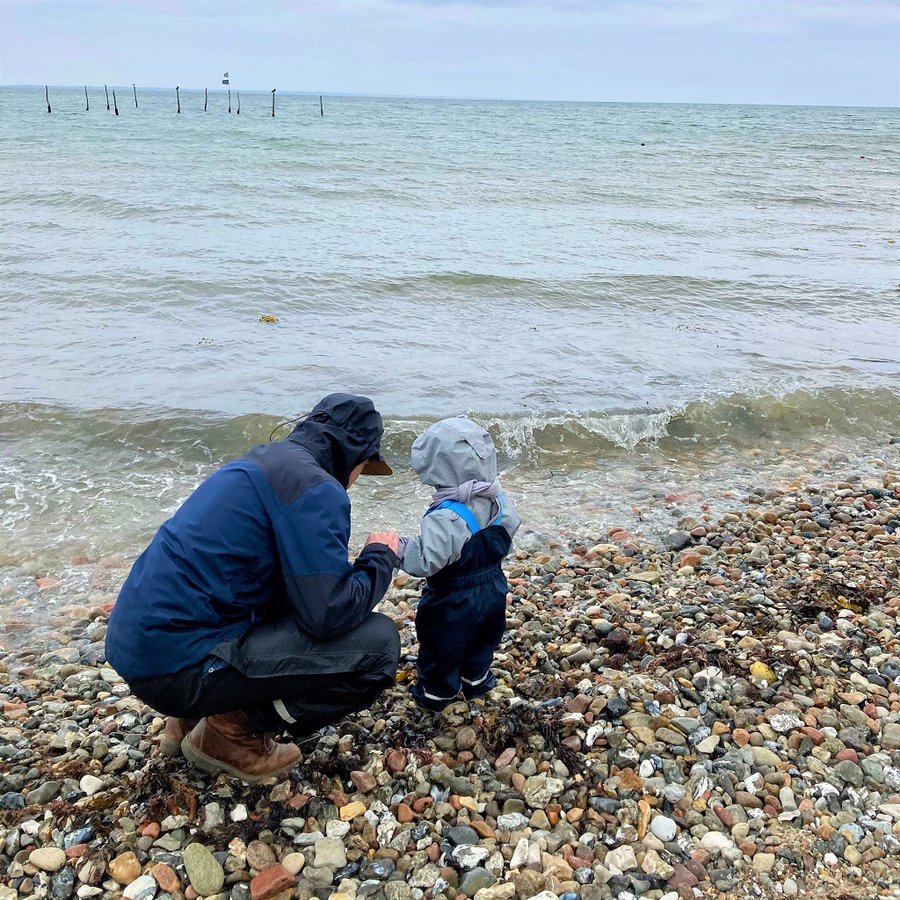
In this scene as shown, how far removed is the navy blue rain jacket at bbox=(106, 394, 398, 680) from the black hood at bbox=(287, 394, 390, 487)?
12 cm

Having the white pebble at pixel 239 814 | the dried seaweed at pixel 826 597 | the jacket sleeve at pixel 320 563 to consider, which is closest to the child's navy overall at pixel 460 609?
the jacket sleeve at pixel 320 563

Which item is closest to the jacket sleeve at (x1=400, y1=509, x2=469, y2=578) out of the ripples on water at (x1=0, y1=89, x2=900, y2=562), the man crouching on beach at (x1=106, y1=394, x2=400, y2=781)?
the man crouching on beach at (x1=106, y1=394, x2=400, y2=781)

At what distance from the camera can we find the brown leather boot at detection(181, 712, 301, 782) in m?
3.56

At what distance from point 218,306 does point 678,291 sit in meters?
7.40

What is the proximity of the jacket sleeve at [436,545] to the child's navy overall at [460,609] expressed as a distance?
0.06 metres

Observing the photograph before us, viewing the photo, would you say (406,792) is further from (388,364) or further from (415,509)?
(388,364)

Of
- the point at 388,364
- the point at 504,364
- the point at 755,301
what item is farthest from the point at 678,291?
the point at 388,364

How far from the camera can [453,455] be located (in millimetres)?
3834

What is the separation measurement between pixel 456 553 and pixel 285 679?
2.82 ft

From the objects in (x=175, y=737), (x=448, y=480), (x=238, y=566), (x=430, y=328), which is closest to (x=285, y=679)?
(x=238, y=566)

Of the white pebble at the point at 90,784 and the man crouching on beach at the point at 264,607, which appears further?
the white pebble at the point at 90,784

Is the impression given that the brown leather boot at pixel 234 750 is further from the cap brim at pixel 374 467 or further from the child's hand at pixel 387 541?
the cap brim at pixel 374 467

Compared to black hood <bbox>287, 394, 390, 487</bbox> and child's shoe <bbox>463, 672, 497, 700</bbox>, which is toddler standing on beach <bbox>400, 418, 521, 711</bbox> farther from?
black hood <bbox>287, 394, 390, 487</bbox>

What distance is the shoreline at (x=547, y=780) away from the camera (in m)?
3.17
